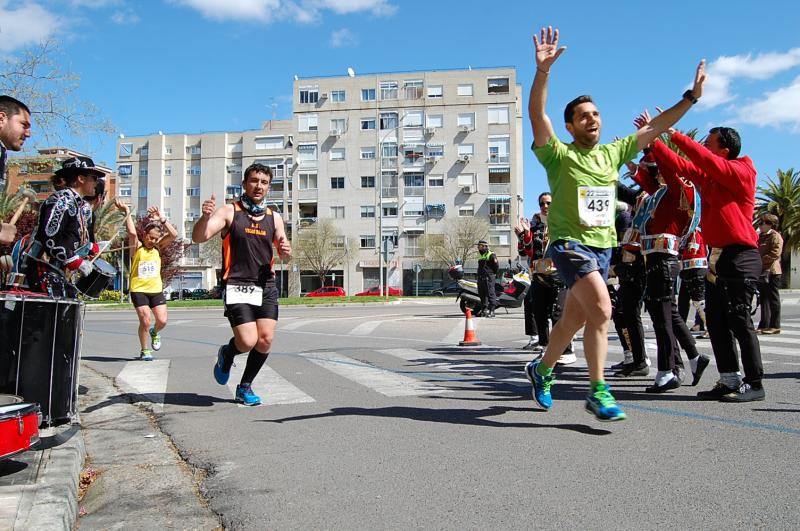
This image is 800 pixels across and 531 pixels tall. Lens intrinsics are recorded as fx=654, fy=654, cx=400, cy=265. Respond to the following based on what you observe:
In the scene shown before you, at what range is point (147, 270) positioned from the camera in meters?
9.16

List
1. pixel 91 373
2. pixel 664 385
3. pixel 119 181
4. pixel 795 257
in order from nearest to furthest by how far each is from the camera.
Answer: pixel 664 385 < pixel 91 373 < pixel 795 257 < pixel 119 181

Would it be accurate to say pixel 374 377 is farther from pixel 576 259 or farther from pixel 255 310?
pixel 576 259

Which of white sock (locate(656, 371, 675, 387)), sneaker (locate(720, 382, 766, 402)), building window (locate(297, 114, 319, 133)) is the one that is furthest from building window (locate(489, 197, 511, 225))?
sneaker (locate(720, 382, 766, 402))

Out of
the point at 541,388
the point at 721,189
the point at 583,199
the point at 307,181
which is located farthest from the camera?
the point at 307,181

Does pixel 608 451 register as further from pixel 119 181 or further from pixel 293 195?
pixel 119 181

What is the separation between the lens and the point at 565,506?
2.78 metres

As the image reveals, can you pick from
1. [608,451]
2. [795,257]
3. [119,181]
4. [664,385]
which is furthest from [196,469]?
[119,181]

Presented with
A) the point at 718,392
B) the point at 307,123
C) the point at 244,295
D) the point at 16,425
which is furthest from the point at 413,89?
the point at 16,425

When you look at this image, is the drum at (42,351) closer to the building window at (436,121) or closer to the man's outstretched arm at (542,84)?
the man's outstretched arm at (542,84)

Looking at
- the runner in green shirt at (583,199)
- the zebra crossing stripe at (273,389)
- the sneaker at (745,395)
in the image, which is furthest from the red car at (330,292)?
the runner in green shirt at (583,199)

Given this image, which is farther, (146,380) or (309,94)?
(309,94)

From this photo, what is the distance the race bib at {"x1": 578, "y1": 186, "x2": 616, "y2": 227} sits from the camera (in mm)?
4250

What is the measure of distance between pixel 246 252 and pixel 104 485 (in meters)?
2.36

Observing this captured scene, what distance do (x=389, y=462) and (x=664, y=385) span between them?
287 centimetres
